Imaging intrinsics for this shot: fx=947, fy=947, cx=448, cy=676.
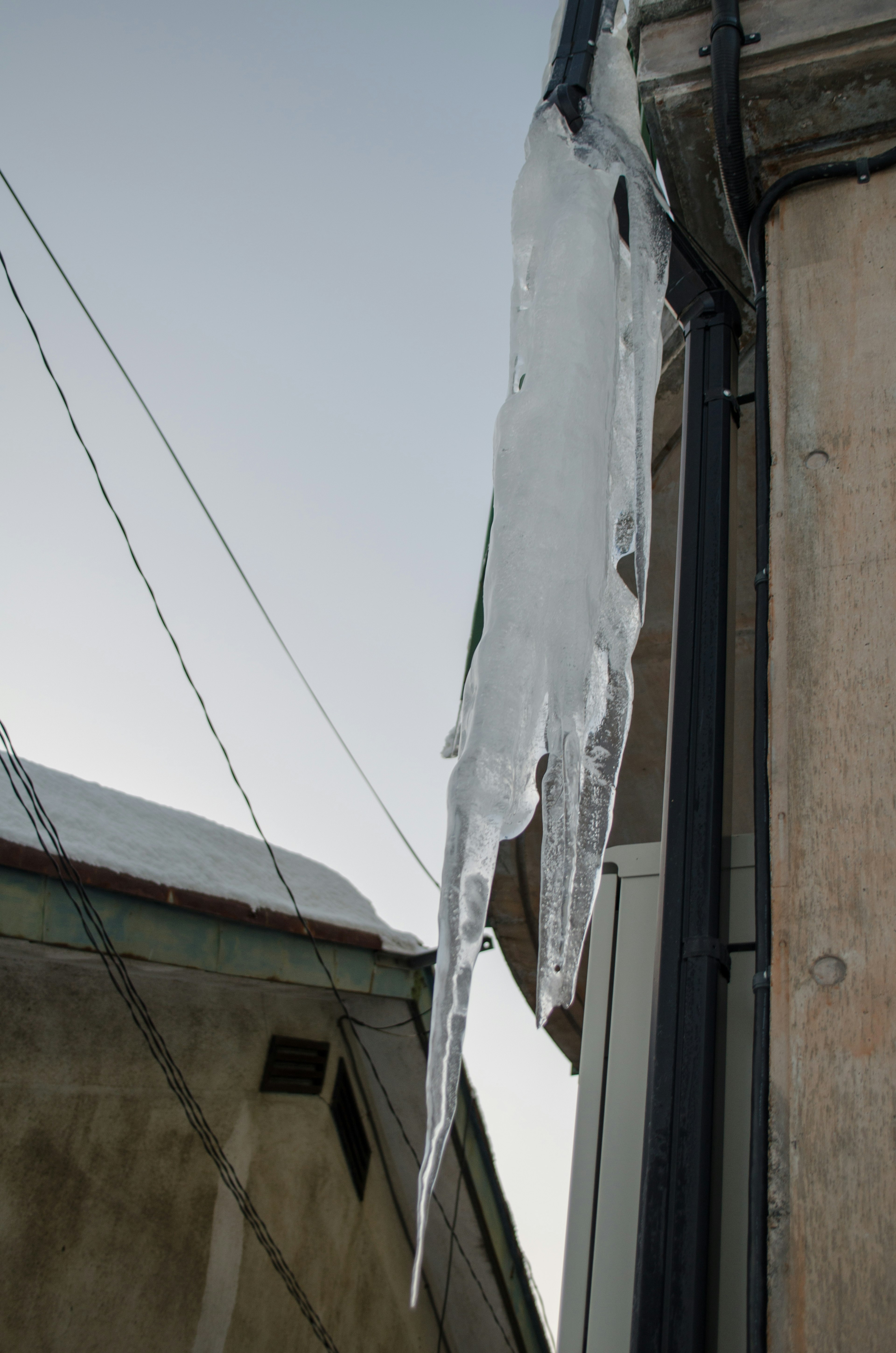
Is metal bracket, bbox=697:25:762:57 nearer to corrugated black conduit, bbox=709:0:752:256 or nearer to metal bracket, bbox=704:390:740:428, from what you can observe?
corrugated black conduit, bbox=709:0:752:256

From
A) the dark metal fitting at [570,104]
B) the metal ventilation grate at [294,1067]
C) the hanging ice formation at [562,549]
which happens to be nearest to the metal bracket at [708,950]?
the hanging ice formation at [562,549]

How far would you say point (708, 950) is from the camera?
4.39 ft

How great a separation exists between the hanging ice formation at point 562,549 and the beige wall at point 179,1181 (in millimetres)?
3479

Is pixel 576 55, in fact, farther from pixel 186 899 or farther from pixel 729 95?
pixel 186 899

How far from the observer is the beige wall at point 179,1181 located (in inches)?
177

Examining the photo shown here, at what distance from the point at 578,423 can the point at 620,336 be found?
329 mm

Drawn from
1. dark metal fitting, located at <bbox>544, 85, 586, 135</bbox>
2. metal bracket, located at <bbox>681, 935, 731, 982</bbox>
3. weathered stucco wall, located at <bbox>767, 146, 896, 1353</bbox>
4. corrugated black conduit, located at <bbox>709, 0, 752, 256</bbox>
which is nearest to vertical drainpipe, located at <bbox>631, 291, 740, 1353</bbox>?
metal bracket, located at <bbox>681, 935, 731, 982</bbox>

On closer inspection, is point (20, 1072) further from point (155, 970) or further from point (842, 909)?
point (842, 909)

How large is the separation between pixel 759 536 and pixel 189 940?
13.1 feet

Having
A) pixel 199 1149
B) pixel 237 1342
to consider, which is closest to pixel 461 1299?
pixel 237 1342

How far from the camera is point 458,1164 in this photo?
633 centimetres

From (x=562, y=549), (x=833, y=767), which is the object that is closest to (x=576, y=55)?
(x=562, y=549)

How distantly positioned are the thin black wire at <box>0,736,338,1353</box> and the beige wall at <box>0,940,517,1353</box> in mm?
49

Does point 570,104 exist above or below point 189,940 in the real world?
above
